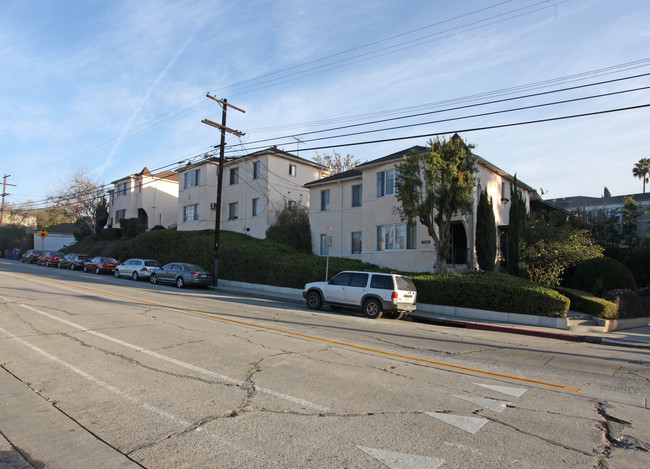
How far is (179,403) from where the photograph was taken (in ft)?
17.8

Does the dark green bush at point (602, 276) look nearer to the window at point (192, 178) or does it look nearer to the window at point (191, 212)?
the window at point (191, 212)

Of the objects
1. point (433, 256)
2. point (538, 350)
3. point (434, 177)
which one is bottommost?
point (538, 350)

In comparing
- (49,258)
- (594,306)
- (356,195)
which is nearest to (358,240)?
(356,195)

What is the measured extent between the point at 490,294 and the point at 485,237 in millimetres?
5668

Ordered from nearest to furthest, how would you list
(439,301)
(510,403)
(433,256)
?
1. (510,403)
2. (439,301)
3. (433,256)

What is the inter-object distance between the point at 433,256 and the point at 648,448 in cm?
1760

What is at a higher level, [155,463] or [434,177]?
[434,177]

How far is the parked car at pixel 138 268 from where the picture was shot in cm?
2772

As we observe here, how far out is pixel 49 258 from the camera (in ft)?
129

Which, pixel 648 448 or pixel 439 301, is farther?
pixel 439 301

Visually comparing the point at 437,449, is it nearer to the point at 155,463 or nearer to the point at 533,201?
the point at 155,463

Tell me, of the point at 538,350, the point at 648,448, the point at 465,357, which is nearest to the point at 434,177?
the point at 538,350

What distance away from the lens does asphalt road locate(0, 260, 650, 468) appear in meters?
4.18

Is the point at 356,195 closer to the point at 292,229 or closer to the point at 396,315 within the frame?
the point at 292,229
